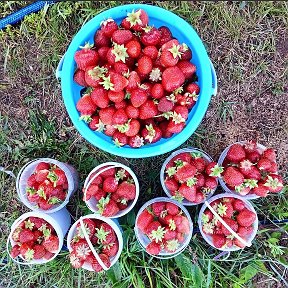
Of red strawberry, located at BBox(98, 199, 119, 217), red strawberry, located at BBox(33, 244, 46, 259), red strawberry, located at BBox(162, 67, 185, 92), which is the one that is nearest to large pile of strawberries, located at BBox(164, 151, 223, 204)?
red strawberry, located at BBox(98, 199, 119, 217)

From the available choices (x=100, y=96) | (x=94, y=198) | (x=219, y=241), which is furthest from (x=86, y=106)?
(x=219, y=241)

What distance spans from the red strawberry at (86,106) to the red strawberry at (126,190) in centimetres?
32

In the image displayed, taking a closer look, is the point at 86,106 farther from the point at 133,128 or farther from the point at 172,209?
the point at 172,209

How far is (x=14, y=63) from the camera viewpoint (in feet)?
6.85

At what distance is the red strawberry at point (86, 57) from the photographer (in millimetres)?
1661

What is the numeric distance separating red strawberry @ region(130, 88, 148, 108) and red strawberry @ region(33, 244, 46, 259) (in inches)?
26.3

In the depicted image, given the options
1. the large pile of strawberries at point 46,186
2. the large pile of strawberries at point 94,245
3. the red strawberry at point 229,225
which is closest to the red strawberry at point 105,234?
the large pile of strawberries at point 94,245

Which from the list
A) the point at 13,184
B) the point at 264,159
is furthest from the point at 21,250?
the point at 264,159

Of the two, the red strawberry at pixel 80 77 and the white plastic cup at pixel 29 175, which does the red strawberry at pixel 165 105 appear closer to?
the red strawberry at pixel 80 77

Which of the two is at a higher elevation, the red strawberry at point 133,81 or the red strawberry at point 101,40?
the red strawberry at point 101,40

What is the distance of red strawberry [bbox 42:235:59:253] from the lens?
1.87 metres

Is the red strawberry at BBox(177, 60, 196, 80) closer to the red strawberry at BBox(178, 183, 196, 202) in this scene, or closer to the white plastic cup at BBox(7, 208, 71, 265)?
the red strawberry at BBox(178, 183, 196, 202)

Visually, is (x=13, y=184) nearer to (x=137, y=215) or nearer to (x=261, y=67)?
(x=137, y=215)

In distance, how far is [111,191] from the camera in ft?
6.11
